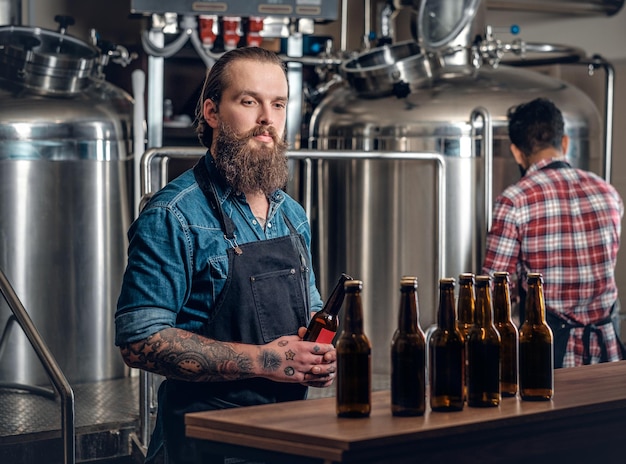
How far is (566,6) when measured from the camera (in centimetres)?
691

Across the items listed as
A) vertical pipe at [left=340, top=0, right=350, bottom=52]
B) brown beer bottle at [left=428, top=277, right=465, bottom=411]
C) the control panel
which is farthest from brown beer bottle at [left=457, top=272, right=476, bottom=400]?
vertical pipe at [left=340, top=0, right=350, bottom=52]

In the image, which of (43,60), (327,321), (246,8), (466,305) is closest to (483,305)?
(466,305)

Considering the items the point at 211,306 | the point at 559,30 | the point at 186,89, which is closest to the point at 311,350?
the point at 211,306

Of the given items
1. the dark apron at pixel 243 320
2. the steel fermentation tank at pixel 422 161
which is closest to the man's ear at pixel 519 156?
the steel fermentation tank at pixel 422 161

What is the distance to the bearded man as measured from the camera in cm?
242

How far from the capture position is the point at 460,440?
2021mm

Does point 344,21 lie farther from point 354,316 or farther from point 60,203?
point 354,316

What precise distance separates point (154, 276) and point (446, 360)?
703 mm

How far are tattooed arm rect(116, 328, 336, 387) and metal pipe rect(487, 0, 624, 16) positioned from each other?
4.86 metres

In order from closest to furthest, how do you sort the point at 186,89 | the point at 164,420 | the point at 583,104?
the point at 164,420 → the point at 583,104 → the point at 186,89

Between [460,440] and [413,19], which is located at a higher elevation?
[413,19]

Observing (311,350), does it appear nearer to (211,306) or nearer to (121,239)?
(211,306)

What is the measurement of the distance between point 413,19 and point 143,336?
3378 millimetres

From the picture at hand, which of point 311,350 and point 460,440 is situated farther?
point 311,350
